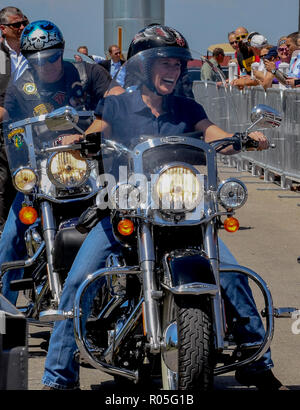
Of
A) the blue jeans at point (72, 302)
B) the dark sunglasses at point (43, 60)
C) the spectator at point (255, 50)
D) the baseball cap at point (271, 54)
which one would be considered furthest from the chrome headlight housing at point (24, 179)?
the baseball cap at point (271, 54)

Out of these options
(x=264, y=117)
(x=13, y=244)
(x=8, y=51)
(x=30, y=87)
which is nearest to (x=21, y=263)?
(x=13, y=244)

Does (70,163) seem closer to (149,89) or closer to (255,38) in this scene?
(149,89)

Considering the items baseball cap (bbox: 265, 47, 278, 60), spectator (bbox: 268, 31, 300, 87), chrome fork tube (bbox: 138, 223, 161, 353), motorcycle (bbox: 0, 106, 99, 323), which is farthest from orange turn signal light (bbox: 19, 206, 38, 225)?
baseball cap (bbox: 265, 47, 278, 60)

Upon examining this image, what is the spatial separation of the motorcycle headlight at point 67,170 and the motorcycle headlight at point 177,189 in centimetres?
136

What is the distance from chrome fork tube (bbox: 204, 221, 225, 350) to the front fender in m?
0.08

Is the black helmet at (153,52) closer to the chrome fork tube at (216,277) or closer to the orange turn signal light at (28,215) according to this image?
the chrome fork tube at (216,277)

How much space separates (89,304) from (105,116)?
0.90 m

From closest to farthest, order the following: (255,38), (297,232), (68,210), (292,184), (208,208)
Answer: (208,208), (68,210), (297,232), (292,184), (255,38)

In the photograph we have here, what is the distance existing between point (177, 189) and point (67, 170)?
1462 millimetres

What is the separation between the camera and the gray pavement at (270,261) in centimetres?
527

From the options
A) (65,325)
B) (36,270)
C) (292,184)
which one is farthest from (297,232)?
(65,325)

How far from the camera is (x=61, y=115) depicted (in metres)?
4.40

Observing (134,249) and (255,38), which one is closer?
(134,249)

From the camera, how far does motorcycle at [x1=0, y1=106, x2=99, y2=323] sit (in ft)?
17.7
